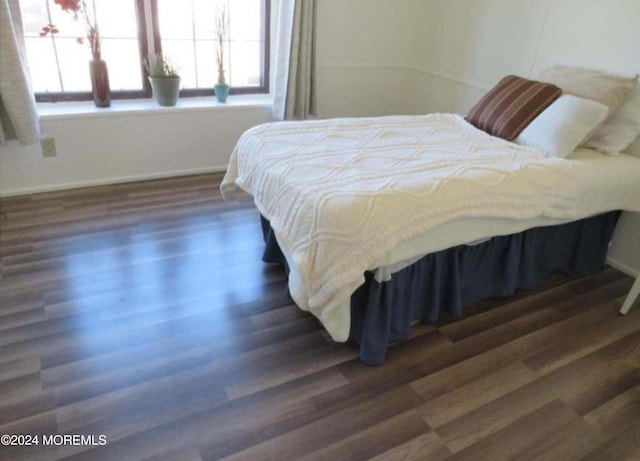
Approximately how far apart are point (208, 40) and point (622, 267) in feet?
10.6

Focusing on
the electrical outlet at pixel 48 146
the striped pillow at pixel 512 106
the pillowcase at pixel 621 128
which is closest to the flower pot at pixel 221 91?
the electrical outlet at pixel 48 146

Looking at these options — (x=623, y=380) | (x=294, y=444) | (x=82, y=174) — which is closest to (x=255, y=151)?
(x=294, y=444)

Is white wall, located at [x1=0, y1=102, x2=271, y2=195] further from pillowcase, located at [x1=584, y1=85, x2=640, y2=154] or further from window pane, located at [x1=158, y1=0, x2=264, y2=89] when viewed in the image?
pillowcase, located at [x1=584, y1=85, x2=640, y2=154]

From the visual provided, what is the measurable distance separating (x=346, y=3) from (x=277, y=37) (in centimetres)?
63

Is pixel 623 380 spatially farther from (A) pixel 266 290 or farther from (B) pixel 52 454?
(B) pixel 52 454

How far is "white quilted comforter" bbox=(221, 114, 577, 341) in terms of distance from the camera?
1527mm

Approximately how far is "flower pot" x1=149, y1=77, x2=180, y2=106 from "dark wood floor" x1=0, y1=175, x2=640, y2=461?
3.89ft

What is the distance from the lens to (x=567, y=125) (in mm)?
2184

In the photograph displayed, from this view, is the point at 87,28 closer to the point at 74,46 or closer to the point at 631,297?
the point at 74,46

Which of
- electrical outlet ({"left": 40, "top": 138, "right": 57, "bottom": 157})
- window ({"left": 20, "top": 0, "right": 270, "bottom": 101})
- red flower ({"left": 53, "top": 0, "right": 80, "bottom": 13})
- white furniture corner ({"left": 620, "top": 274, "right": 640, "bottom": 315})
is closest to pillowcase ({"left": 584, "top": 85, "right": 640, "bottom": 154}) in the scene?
white furniture corner ({"left": 620, "top": 274, "right": 640, "bottom": 315})

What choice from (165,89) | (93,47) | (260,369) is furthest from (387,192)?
(93,47)

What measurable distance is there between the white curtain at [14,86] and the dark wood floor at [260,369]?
0.64 m

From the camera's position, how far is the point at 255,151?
2.07 m

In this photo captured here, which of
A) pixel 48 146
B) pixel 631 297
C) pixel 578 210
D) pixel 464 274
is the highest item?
pixel 578 210
